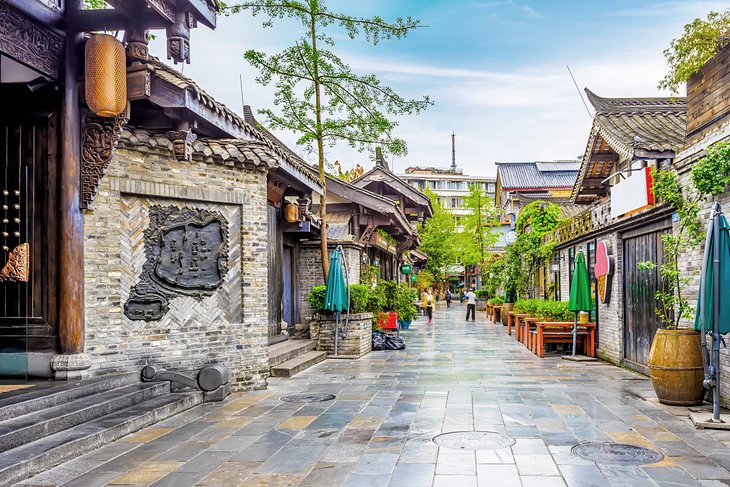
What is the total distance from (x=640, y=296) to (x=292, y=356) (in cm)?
609

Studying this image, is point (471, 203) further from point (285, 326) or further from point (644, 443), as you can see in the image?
point (644, 443)

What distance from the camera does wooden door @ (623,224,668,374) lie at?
1016 cm

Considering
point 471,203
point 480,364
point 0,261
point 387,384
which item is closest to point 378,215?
point 480,364

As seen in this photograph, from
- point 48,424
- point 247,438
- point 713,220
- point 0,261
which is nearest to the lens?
point 48,424

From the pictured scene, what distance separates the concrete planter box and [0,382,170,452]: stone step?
6126 millimetres

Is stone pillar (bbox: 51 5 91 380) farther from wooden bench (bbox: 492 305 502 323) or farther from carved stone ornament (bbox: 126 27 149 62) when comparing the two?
wooden bench (bbox: 492 305 502 323)

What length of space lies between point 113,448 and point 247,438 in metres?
1.20

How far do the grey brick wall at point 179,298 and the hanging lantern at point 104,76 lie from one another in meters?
1.11

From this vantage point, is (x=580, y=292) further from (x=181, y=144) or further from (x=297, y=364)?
(x=181, y=144)

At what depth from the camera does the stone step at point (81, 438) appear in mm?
5000

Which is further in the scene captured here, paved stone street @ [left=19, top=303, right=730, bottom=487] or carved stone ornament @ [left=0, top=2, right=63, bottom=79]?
carved stone ornament @ [left=0, top=2, right=63, bottom=79]

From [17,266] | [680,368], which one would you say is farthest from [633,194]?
[17,266]

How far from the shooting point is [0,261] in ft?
24.4

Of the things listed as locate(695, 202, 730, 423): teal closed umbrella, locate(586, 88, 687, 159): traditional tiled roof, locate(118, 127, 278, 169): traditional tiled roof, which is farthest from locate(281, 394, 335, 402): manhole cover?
locate(586, 88, 687, 159): traditional tiled roof
